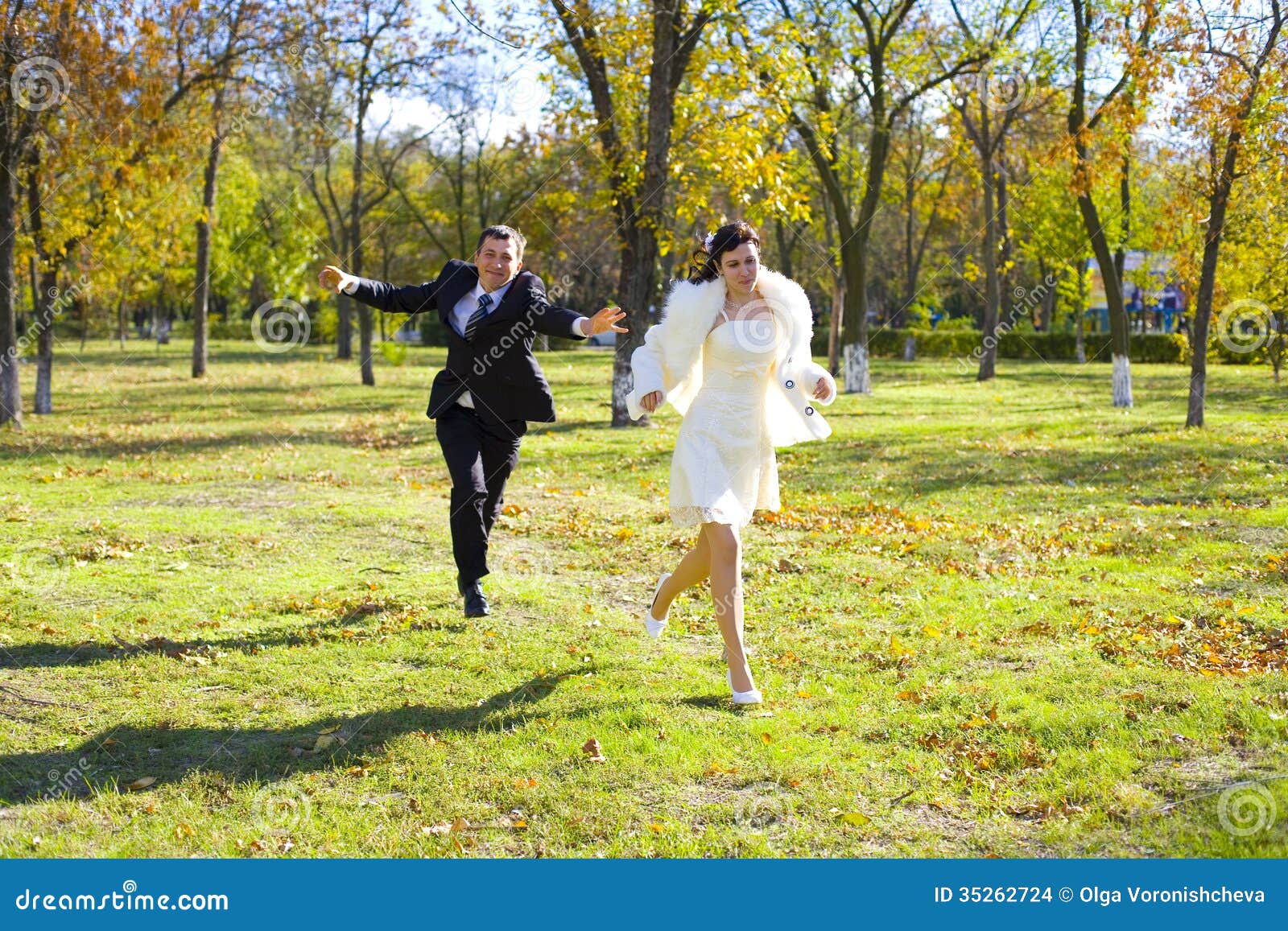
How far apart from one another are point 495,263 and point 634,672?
2463mm

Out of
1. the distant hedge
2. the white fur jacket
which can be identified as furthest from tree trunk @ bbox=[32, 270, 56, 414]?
the distant hedge

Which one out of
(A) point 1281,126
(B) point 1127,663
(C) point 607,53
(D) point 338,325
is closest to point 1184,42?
(A) point 1281,126

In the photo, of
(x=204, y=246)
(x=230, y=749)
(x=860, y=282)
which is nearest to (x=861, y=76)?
(x=860, y=282)

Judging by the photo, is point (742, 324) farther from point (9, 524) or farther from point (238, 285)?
point (238, 285)

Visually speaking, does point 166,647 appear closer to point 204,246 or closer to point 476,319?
point 476,319

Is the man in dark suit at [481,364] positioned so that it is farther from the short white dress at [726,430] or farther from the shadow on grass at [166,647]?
the short white dress at [726,430]

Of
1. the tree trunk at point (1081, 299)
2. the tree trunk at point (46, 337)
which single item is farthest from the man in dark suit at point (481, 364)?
the tree trunk at point (1081, 299)

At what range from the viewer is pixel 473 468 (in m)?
7.06

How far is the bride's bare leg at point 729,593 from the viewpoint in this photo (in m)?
5.80

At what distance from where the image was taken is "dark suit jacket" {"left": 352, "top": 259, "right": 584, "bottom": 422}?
695 centimetres

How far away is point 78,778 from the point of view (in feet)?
16.0

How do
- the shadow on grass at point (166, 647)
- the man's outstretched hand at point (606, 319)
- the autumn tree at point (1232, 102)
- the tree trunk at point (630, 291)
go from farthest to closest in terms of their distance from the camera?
1. the tree trunk at point (630, 291)
2. the autumn tree at point (1232, 102)
3. the shadow on grass at point (166, 647)
4. the man's outstretched hand at point (606, 319)

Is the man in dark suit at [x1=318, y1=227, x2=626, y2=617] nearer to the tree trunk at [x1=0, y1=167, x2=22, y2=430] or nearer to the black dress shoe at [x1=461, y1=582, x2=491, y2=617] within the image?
the black dress shoe at [x1=461, y1=582, x2=491, y2=617]

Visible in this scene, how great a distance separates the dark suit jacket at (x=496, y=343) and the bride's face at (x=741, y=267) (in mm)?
1248
